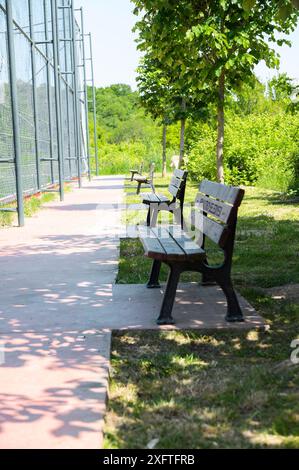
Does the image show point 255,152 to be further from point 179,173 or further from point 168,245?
point 168,245

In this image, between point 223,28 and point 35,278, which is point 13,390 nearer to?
point 35,278

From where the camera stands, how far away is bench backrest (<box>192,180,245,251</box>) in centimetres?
464

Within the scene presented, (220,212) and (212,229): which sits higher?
(220,212)

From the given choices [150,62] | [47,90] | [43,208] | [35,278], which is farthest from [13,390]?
[150,62]

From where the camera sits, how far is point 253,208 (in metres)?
13.2

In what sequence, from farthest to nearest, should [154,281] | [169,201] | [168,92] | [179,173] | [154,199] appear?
[168,92] < [154,199] < [169,201] < [179,173] < [154,281]

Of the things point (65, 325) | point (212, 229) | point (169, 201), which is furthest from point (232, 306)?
point (169, 201)

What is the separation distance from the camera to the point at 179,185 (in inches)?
300

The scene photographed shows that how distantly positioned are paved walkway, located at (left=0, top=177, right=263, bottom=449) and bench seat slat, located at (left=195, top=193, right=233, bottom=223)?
0.71 m

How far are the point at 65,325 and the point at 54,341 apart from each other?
0.37 meters

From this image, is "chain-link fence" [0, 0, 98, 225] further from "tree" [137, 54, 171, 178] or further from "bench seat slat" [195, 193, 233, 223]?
"bench seat slat" [195, 193, 233, 223]

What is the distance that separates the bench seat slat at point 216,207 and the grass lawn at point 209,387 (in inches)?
32.3

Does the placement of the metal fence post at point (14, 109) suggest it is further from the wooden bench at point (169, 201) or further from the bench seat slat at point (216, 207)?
the bench seat slat at point (216, 207)

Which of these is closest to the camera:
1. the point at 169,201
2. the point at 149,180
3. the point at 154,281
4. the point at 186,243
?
the point at 186,243
